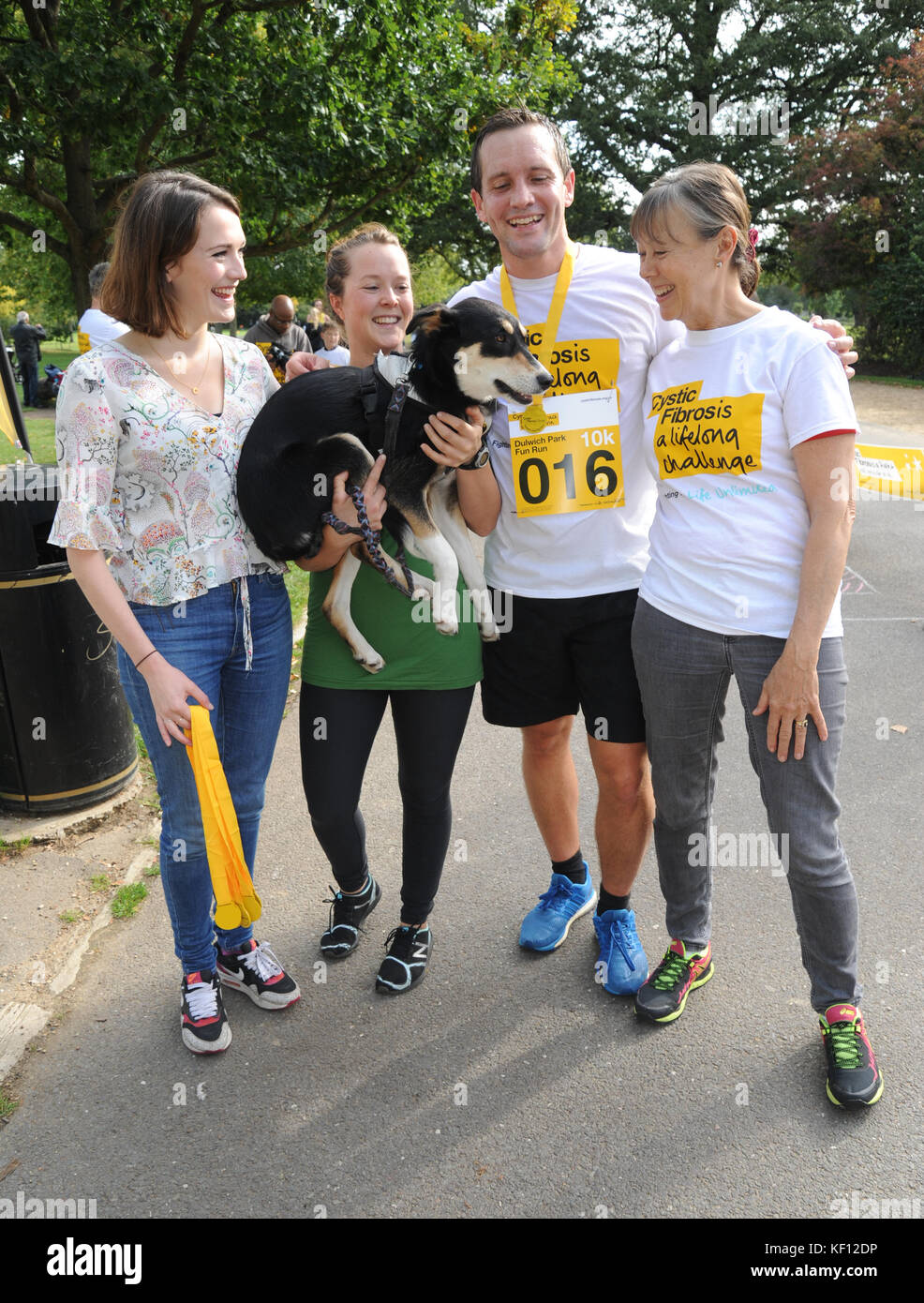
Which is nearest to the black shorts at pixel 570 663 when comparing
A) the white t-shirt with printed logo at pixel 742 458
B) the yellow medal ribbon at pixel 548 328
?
the white t-shirt with printed logo at pixel 742 458

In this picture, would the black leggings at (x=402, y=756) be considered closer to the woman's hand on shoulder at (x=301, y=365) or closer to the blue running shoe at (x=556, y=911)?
the blue running shoe at (x=556, y=911)

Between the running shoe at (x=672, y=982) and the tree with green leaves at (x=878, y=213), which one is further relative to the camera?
the tree with green leaves at (x=878, y=213)

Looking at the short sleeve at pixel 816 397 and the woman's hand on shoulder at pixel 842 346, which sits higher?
the woman's hand on shoulder at pixel 842 346

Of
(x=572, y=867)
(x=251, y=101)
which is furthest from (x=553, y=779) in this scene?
(x=251, y=101)

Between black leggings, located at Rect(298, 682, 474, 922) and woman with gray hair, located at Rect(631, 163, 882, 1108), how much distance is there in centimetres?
70

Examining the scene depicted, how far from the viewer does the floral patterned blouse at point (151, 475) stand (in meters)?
2.44

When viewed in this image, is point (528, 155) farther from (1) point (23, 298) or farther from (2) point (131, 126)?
(1) point (23, 298)

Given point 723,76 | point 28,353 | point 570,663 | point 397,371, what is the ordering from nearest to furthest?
point 397,371, point 570,663, point 28,353, point 723,76

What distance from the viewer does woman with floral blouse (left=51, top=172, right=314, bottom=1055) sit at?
2475 millimetres

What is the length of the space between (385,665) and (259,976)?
1.20 meters

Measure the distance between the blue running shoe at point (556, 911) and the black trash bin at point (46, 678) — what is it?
2.23 m

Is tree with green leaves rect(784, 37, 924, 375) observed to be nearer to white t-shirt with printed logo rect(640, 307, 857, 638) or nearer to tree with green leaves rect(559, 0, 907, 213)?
tree with green leaves rect(559, 0, 907, 213)

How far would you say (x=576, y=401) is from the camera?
9.53 ft

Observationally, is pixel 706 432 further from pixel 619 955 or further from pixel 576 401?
pixel 619 955
